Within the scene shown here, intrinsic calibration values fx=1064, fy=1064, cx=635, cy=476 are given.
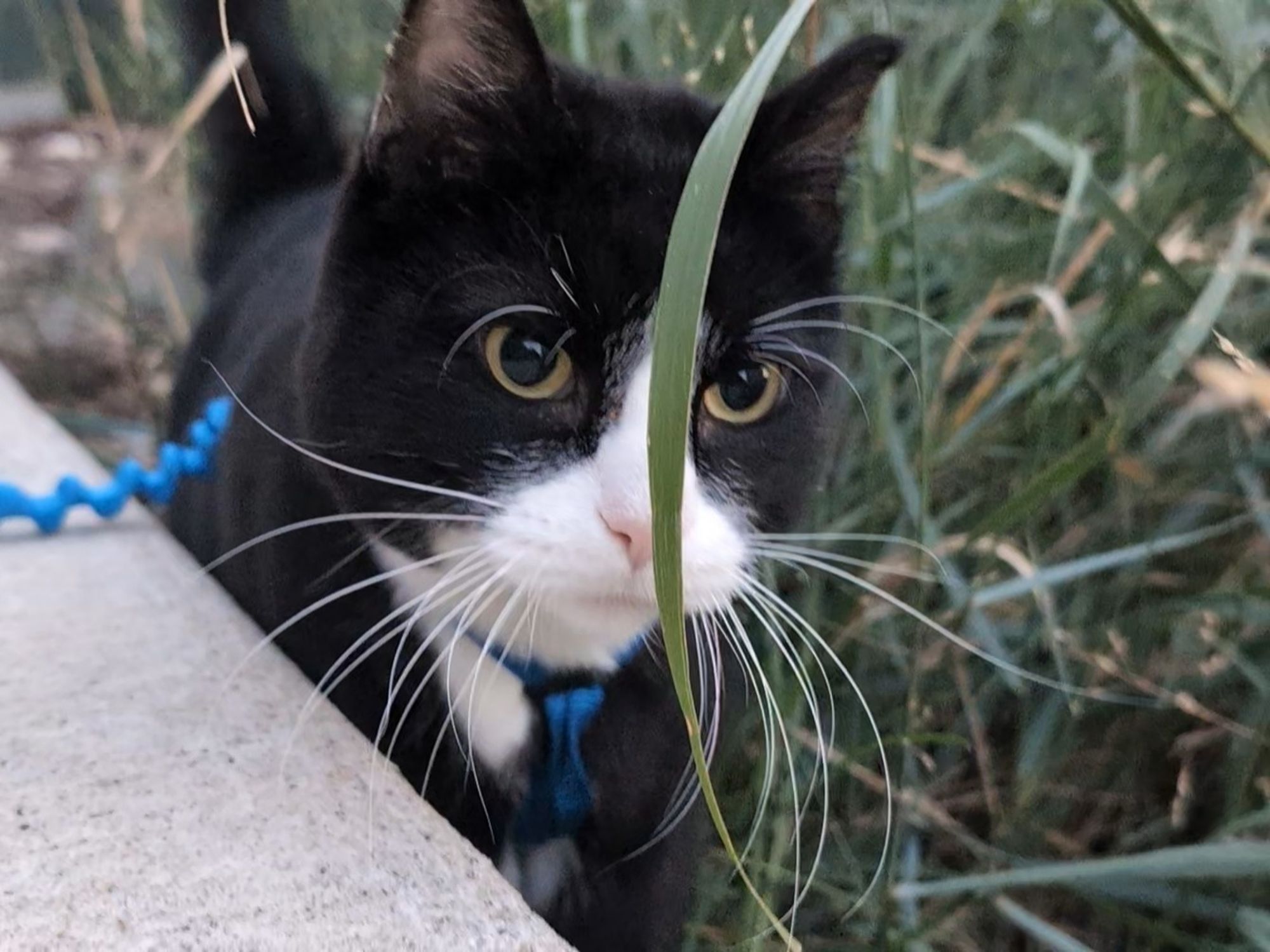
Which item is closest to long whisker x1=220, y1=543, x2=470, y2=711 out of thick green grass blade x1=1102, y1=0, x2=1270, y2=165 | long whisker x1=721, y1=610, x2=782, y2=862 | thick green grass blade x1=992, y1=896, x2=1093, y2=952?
long whisker x1=721, y1=610, x2=782, y2=862

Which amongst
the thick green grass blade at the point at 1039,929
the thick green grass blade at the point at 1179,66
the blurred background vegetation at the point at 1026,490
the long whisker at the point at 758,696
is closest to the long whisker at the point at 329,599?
the long whisker at the point at 758,696

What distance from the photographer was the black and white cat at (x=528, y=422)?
1.80ft

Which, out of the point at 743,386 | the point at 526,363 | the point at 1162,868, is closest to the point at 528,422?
the point at 526,363

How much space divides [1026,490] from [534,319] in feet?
1.23

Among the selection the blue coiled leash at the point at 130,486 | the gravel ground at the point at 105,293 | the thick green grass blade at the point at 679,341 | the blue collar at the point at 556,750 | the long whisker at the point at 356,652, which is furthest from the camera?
the gravel ground at the point at 105,293

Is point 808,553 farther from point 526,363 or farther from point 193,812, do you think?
point 193,812

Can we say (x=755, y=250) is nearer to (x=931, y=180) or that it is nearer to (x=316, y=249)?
(x=316, y=249)

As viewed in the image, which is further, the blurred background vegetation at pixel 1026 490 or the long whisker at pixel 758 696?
the blurred background vegetation at pixel 1026 490

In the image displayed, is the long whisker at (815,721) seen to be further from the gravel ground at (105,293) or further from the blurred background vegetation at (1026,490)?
the gravel ground at (105,293)

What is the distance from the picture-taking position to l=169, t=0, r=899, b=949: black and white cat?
0.55m

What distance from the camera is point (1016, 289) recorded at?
0.93 meters

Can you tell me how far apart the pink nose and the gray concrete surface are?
16 cm

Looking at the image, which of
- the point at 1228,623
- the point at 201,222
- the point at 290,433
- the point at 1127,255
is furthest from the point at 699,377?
the point at 201,222

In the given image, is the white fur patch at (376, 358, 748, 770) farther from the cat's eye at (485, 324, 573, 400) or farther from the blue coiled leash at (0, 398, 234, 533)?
the blue coiled leash at (0, 398, 234, 533)
